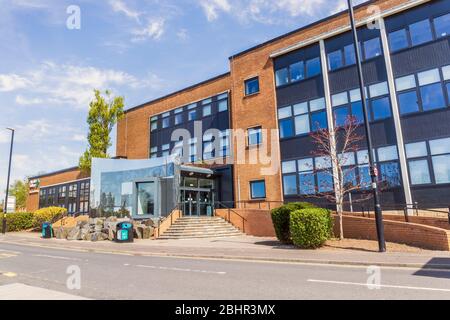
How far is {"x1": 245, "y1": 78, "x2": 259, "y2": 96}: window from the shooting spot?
25875mm

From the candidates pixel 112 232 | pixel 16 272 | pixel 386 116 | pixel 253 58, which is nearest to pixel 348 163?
pixel 386 116

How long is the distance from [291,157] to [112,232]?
12854mm

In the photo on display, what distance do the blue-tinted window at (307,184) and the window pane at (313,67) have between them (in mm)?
6761

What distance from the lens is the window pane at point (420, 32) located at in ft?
60.8

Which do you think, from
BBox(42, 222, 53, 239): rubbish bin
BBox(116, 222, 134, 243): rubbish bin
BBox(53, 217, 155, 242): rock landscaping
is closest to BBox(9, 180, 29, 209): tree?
BBox(42, 222, 53, 239): rubbish bin

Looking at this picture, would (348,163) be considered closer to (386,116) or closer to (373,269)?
(386,116)

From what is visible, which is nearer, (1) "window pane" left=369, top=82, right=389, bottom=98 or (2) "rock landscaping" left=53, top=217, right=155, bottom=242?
(1) "window pane" left=369, top=82, right=389, bottom=98

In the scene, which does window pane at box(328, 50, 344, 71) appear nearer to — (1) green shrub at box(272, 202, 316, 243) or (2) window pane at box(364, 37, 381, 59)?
(2) window pane at box(364, 37, 381, 59)

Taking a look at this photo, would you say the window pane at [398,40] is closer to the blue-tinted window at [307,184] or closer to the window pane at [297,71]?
the window pane at [297,71]

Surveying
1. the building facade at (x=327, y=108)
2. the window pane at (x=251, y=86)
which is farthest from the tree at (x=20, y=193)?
the window pane at (x=251, y=86)

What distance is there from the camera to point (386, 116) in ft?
63.6

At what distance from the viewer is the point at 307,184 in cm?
2183

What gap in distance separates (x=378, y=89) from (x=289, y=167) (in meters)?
7.25

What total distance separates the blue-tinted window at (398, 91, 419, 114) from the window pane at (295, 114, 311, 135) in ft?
18.4
